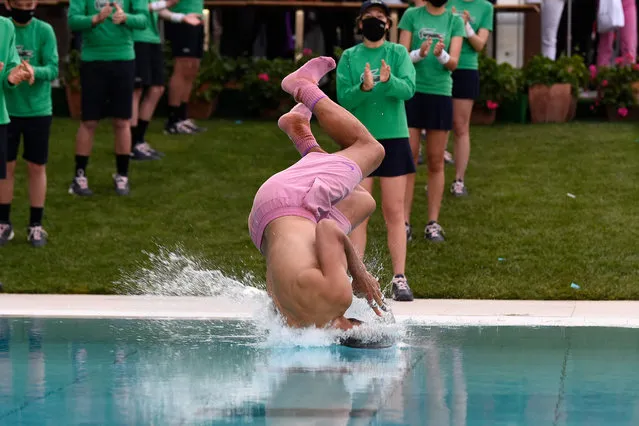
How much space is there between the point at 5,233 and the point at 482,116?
6708 mm

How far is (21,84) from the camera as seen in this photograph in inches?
411

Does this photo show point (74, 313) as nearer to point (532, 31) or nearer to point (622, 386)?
point (622, 386)

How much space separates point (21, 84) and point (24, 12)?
64 centimetres

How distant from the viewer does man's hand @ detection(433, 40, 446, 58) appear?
1021 cm

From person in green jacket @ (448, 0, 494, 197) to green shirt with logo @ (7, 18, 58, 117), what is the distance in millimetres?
3552

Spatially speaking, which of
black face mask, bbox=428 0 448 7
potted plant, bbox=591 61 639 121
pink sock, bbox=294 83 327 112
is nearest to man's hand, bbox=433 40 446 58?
black face mask, bbox=428 0 448 7

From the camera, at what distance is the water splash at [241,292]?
6879mm

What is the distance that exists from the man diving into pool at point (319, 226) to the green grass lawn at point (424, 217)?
2.49 m

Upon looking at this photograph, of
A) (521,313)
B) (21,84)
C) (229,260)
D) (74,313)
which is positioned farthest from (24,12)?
(521,313)

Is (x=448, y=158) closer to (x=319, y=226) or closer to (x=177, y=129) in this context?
(x=177, y=129)

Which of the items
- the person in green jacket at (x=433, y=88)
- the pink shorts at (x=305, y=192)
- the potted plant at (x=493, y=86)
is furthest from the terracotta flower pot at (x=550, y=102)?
the pink shorts at (x=305, y=192)

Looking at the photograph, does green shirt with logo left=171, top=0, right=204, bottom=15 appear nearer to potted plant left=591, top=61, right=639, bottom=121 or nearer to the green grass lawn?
the green grass lawn

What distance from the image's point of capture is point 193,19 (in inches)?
552

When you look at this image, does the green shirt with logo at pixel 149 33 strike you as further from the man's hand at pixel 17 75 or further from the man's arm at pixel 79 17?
the man's hand at pixel 17 75
